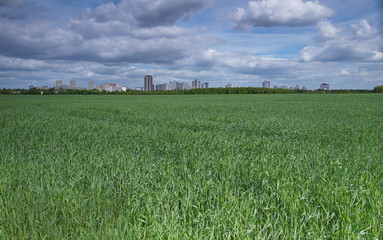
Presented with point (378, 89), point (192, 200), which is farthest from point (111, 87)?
point (192, 200)

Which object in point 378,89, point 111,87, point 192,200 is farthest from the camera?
point 111,87

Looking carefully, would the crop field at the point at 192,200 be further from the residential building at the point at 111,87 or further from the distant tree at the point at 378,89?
the residential building at the point at 111,87

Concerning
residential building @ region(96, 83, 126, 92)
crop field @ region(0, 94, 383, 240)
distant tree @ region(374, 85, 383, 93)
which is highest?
residential building @ region(96, 83, 126, 92)

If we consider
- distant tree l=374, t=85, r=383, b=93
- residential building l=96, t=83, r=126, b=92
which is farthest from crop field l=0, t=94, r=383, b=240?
residential building l=96, t=83, r=126, b=92

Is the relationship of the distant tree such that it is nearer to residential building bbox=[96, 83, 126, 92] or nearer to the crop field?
the crop field

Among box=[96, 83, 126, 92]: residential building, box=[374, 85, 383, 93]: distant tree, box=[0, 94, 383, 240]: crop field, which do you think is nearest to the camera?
box=[0, 94, 383, 240]: crop field

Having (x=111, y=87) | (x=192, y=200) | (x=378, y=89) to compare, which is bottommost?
(x=192, y=200)

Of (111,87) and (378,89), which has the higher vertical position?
(111,87)

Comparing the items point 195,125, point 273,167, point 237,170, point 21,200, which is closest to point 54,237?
point 21,200

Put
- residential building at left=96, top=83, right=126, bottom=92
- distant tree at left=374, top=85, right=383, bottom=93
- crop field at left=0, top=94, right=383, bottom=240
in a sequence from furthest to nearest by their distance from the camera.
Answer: residential building at left=96, top=83, right=126, bottom=92 < distant tree at left=374, top=85, right=383, bottom=93 < crop field at left=0, top=94, right=383, bottom=240

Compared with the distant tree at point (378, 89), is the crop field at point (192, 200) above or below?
below

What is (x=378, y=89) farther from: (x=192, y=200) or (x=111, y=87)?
(x=111, y=87)

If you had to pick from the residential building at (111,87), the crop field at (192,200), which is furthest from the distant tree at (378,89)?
the residential building at (111,87)

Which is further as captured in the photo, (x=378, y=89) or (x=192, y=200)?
(x=378, y=89)
